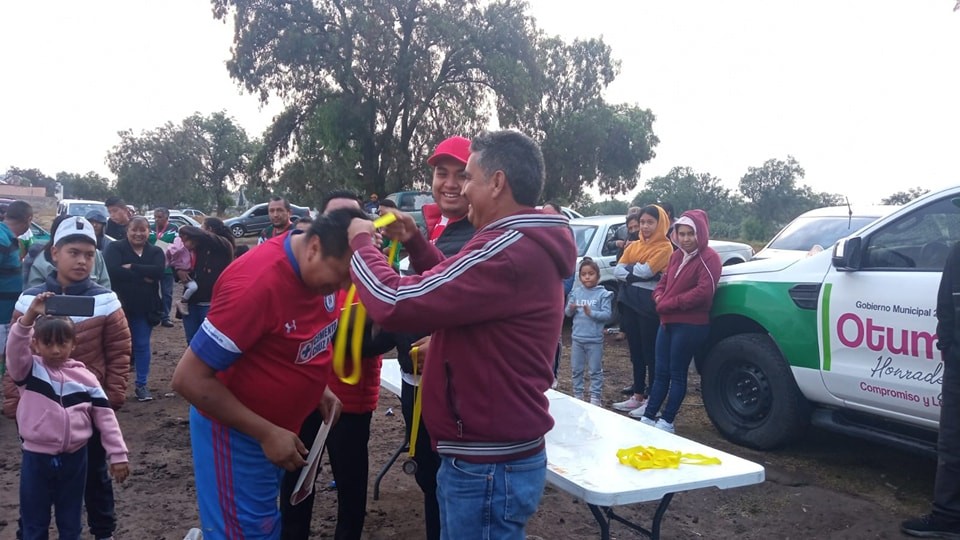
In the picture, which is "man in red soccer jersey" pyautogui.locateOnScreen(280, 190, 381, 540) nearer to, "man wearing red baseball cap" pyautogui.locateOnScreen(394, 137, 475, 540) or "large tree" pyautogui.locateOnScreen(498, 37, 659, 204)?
"man wearing red baseball cap" pyautogui.locateOnScreen(394, 137, 475, 540)

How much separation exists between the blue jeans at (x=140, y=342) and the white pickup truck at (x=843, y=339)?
5242 millimetres

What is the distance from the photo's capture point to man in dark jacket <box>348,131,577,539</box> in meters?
2.07

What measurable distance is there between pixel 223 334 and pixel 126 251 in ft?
18.3

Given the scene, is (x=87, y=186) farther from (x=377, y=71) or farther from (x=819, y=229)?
(x=819, y=229)

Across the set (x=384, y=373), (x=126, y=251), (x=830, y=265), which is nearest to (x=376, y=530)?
(x=384, y=373)

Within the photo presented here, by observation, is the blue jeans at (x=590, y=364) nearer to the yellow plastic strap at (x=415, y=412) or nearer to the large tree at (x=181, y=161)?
the yellow plastic strap at (x=415, y=412)

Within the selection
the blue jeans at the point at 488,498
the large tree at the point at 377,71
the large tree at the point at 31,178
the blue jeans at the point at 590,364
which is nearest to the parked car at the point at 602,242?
the blue jeans at the point at 590,364

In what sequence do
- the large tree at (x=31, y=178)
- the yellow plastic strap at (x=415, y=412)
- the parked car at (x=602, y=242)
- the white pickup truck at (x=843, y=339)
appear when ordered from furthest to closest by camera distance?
the large tree at (x=31, y=178), the parked car at (x=602, y=242), the white pickup truck at (x=843, y=339), the yellow plastic strap at (x=415, y=412)

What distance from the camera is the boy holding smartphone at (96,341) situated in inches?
147

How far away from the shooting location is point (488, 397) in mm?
2143

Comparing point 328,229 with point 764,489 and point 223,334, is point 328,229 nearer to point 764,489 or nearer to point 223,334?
point 223,334

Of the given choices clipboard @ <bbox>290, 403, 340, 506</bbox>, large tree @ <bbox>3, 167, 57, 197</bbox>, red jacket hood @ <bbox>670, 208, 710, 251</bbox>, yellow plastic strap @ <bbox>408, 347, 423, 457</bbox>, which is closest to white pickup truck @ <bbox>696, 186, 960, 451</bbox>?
red jacket hood @ <bbox>670, 208, 710, 251</bbox>

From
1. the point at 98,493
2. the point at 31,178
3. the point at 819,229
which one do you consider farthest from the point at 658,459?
the point at 31,178

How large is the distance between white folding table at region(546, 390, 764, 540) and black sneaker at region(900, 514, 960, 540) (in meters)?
1.70
